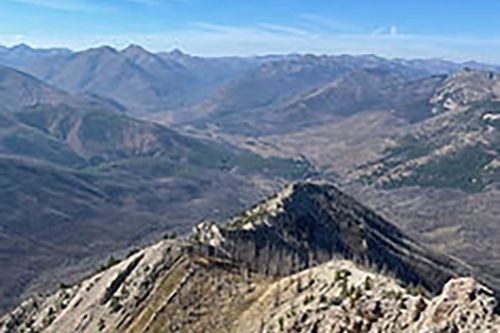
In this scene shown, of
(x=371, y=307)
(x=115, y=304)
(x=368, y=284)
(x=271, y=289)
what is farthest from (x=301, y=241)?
(x=371, y=307)

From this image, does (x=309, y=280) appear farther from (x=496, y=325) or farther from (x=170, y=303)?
(x=496, y=325)

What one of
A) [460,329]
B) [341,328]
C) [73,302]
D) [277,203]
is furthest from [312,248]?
[460,329]

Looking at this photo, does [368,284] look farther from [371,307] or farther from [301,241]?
[301,241]

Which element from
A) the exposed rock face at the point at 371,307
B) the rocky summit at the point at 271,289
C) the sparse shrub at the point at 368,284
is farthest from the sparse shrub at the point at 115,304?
the sparse shrub at the point at 368,284

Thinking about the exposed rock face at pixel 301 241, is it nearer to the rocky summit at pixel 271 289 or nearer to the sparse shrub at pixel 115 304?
the rocky summit at pixel 271 289

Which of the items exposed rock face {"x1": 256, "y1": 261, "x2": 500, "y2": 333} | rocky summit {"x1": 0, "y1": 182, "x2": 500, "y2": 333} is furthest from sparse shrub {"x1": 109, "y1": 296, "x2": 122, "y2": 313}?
exposed rock face {"x1": 256, "y1": 261, "x2": 500, "y2": 333}

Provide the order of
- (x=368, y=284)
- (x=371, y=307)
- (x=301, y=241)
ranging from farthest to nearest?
(x=301, y=241) < (x=368, y=284) < (x=371, y=307)

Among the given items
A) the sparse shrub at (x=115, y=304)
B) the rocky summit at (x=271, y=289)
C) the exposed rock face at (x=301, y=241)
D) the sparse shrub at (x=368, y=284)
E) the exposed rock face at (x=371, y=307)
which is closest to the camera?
the exposed rock face at (x=371, y=307)
